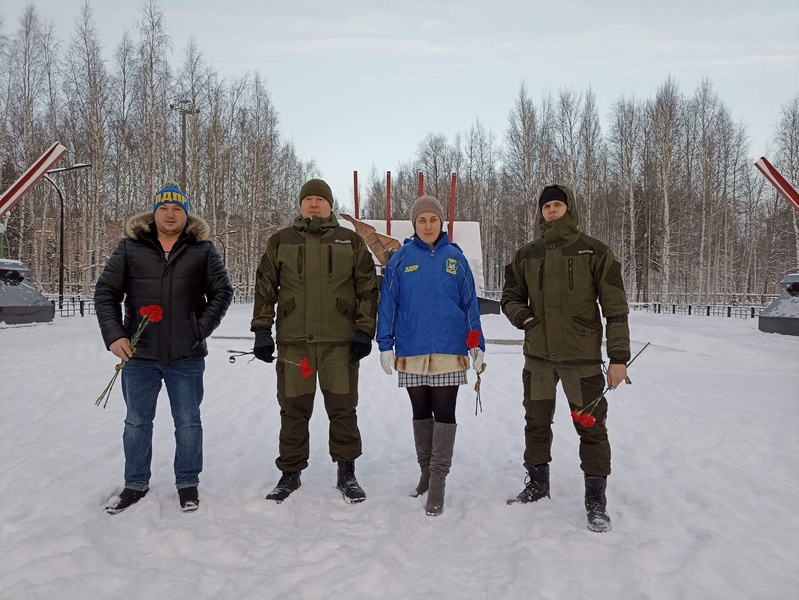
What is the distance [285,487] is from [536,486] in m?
1.71

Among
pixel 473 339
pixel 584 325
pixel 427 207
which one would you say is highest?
pixel 427 207

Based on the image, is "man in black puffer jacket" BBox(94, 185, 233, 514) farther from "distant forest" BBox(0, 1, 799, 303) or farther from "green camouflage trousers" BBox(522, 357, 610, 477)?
"distant forest" BBox(0, 1, 799, 303)

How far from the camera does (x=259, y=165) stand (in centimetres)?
2923

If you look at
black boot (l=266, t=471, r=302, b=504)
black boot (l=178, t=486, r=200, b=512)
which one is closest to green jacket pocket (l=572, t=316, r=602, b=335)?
black boot (l=266, t=471, r=302, b=504)

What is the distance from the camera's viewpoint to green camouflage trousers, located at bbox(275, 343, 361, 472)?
340 cm

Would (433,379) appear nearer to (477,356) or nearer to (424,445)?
(477,356)

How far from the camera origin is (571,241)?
10.5 feet

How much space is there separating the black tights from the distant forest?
22.5 m

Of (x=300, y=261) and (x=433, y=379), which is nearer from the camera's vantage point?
(x=433, y=379)

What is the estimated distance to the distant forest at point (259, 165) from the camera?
24.9 m

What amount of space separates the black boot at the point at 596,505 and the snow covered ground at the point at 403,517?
65 mm

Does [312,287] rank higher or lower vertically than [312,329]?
higher

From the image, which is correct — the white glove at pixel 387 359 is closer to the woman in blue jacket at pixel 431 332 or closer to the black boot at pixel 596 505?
the woman in blue jacket at pixel 431 332

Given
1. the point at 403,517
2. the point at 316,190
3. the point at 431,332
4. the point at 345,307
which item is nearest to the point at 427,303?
the point at 431,332
